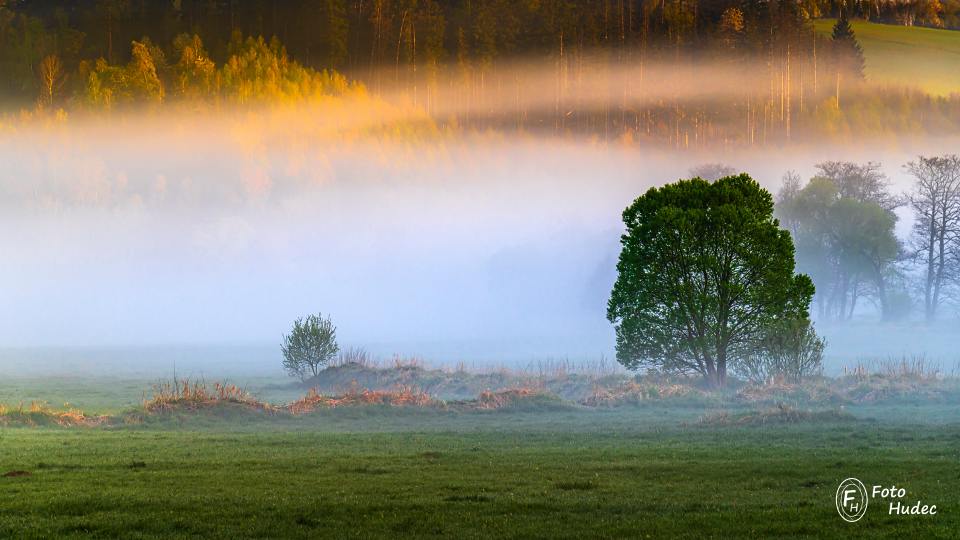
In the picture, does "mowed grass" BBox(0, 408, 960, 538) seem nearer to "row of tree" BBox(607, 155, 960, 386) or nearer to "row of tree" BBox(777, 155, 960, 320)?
"row of tree" BBox(607, 155, 960, 386)

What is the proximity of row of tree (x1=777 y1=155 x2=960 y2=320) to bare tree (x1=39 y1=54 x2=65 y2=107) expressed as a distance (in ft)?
395

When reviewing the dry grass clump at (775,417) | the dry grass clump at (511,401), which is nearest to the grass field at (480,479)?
the dry grass clump at (775,417)

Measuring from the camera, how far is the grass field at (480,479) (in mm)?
23625

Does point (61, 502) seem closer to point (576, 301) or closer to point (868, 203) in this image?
point (868, 203)

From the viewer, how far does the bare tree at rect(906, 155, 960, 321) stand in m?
113

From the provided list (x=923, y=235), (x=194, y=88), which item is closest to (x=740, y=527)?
(x=923, y=235)

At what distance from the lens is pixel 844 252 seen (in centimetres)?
12019

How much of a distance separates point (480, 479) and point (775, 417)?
813 inches

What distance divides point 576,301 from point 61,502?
507 feet

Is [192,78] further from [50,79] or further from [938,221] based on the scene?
[938,221]

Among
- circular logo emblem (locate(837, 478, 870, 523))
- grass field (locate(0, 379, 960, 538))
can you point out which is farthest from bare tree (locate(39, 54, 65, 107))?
circular logo emblem (locate(837, 478, 870, 523))

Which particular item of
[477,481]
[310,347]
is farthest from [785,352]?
[477,481]

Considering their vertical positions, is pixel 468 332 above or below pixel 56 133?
below

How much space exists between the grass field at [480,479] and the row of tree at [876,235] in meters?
73.8
